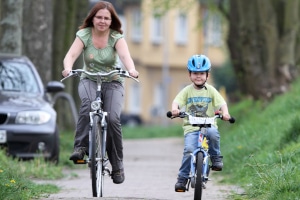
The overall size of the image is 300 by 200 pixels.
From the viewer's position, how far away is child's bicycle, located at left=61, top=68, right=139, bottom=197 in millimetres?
10234

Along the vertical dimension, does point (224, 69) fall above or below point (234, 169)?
above

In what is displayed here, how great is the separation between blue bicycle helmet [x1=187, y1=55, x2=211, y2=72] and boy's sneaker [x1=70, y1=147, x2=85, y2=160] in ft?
4.62

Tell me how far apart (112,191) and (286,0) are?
13.2 m

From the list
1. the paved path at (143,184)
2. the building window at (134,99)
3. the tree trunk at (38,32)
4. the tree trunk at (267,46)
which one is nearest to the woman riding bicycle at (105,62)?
the paved path at (143,184)

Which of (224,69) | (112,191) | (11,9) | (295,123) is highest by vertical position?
(224,69)

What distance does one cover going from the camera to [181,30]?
67.9 meters

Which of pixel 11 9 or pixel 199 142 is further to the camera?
pixel 11 9

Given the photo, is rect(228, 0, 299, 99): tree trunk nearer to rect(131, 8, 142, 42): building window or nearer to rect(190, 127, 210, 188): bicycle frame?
rect(190, 127, 210, 188): bicycle frame

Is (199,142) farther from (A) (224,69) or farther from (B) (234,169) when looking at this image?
(A) (224,69)

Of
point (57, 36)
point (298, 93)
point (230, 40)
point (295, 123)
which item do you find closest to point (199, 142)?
point (295, 123)

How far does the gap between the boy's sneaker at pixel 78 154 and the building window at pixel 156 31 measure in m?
55.7

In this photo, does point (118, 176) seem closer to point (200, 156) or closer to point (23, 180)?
point (23, 180)

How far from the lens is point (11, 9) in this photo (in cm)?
1730

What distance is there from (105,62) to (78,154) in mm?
993
